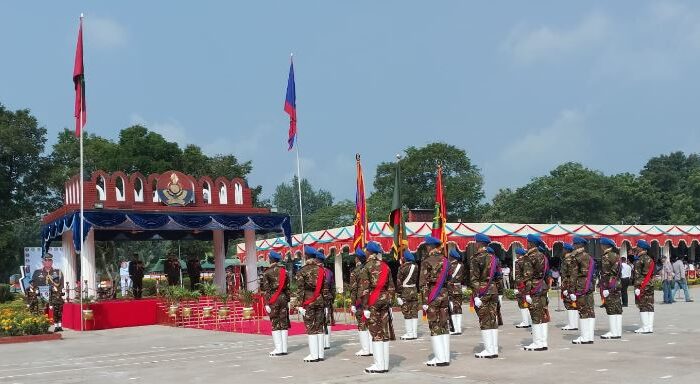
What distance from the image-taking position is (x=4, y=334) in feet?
61.7

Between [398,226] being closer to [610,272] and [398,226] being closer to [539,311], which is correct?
[610,272]

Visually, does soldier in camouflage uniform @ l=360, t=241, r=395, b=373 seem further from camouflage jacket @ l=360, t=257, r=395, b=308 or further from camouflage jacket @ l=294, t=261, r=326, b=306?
camouflage jacket @ l=294, t=261, r=326, b=306

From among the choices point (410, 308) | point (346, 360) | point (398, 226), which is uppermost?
point (398, 226)

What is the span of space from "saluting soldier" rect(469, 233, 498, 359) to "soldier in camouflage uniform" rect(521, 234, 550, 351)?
0.76 m

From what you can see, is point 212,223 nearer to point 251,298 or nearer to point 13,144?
point 251,298

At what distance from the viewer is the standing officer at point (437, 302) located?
1157cm

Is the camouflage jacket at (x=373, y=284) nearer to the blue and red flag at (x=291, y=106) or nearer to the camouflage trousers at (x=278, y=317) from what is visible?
the camouflage trousers at (x=278, y=317)

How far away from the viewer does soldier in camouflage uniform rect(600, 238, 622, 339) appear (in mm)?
14445

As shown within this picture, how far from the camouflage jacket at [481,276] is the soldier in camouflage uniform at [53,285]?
Answer: 12986 millimetres

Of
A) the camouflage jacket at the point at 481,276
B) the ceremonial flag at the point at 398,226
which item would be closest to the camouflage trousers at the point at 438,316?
the camouflage jacket at the point at 481,276

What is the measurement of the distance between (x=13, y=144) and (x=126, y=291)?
18998mm

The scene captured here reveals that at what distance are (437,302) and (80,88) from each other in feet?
47.2

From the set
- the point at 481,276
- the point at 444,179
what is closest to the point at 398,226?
the point at 481,276

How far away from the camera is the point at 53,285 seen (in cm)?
2172
